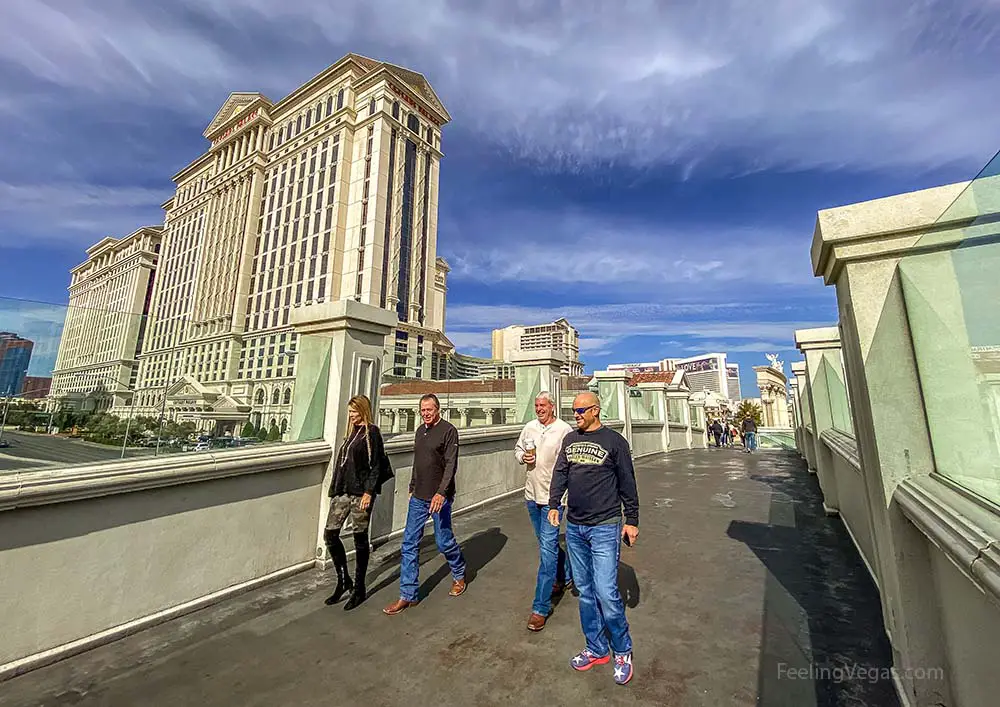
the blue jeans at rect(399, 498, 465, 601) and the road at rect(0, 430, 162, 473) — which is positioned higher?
the road at rect(0, 430, 162, 473)

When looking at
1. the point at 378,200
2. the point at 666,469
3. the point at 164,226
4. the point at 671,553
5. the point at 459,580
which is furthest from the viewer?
the point at 164,226

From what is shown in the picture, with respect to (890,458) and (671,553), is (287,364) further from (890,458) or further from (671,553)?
(890,458)

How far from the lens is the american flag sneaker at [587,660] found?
2.62m

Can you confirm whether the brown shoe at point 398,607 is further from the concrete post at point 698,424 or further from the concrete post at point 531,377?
the concrete post at point 698,424

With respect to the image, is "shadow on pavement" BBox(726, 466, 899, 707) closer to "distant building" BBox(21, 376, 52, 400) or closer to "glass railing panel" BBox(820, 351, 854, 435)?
"glass railing panel" BBox(820, 351, 854, 435)

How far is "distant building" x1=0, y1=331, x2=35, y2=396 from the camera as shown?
3287 millimetres

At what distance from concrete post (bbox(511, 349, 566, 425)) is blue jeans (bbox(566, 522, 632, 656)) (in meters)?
5.61

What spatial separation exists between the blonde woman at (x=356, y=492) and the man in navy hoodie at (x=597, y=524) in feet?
5.65

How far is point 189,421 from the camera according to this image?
159 inches

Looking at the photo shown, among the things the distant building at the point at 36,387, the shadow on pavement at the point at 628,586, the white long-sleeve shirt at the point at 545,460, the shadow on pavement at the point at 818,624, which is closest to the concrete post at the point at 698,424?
the shadow on pavement at the point at 818,624

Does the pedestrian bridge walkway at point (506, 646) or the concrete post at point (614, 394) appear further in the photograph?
the concrete post at point (614, 394)

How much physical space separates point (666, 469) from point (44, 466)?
12540 millimetres

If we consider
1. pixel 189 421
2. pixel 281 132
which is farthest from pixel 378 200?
pixel 189 421

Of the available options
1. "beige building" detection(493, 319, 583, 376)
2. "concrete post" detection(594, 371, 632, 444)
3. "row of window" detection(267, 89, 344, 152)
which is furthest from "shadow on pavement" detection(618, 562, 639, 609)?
"beige building" detection(493, 319, 583, 376)
